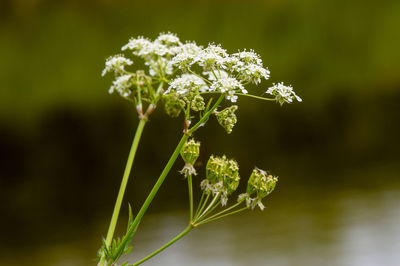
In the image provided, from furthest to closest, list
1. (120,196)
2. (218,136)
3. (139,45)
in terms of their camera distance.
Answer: (218,136)
(139,45)
(120,196)

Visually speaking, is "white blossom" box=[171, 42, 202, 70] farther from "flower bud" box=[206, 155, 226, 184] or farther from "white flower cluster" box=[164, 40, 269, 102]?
"flower bud" box=[206, 155, 226, 184]

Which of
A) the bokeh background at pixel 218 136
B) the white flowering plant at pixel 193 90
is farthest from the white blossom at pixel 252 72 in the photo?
the bokeh background at pixel 218 136

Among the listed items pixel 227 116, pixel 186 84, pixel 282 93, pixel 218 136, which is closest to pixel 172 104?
pixel 186 84

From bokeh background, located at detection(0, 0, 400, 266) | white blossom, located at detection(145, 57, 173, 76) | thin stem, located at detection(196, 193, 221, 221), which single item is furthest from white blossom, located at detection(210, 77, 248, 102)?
bokeh background, located at detection(0, 0, 400, 266)

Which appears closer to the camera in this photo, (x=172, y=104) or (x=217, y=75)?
(x=172, y=104)

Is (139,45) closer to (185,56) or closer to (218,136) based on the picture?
(185,56)

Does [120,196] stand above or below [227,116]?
below

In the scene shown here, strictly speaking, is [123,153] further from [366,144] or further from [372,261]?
[372,261]
